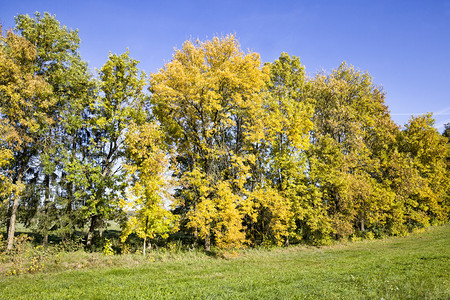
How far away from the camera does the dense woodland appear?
45.3 feet

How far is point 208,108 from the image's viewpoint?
51.4 feet

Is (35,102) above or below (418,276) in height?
above

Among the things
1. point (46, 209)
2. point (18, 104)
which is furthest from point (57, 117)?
point (46, 209)

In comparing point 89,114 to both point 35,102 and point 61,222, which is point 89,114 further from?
point 61,222

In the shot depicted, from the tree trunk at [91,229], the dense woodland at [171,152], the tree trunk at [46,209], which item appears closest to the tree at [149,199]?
the dense woodland at [171,152]

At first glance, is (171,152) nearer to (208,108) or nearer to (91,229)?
(208,108)

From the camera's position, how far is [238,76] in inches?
667

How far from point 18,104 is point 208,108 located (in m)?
10.9

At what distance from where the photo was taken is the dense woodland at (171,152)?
1382 cm

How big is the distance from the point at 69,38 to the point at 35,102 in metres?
5.00

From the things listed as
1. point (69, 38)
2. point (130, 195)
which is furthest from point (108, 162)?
point (69, 38)

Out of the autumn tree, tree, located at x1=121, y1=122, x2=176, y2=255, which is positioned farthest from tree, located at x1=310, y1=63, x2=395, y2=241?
tree, located at x1=121, y1=122, x2=176, y2=255

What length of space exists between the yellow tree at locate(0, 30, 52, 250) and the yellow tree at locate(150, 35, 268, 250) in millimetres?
6742

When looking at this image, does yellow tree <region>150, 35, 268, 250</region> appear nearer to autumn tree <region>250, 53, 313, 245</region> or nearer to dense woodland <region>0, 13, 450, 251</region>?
dense woodland <region>0, 13, 450, 251</region>
